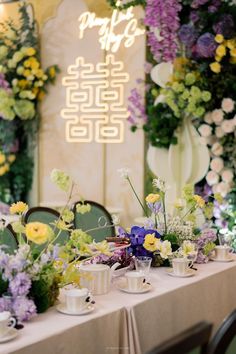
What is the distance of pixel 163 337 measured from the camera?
2.22 m

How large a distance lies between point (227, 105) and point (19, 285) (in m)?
2.75

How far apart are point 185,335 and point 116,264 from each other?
1.12 meters

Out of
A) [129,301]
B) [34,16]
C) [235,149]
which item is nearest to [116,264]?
[129,301]

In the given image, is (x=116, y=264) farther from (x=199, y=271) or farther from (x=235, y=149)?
(x=235, y=149)

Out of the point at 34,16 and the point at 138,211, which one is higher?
the point at 34,16

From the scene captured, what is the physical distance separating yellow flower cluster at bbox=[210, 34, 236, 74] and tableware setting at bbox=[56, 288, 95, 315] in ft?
8.51

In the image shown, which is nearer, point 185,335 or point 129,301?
point 185,335

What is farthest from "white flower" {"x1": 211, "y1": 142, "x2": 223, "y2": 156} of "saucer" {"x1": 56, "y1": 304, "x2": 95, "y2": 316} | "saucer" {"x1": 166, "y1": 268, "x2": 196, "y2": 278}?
"saucer" {"x1": 56, "y1": 304, "x2": 95, "y2": 316}

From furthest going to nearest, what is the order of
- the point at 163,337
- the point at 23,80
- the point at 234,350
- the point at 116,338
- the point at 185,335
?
1. the point at 23,80
2. the point at 163,337
3. the point at 116,338
4. the point at 234,350
5. the point at 185,335

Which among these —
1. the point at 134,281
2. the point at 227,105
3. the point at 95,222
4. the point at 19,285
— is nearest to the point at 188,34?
the point at 227,105

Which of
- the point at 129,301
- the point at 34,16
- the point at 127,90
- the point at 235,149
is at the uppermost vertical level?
the point at 34,16

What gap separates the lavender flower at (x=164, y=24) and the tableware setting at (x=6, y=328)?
10.1 ft

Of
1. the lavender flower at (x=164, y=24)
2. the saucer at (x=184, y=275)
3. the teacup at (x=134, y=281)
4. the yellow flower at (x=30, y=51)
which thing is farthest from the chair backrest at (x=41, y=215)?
the yellow flower at (x=30, y=51)

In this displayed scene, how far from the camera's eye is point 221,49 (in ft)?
13.2
